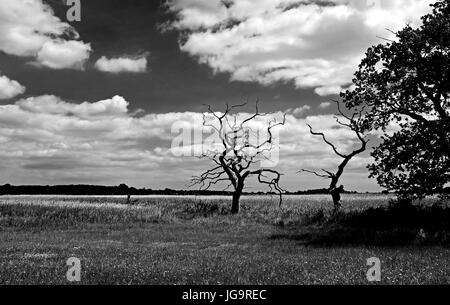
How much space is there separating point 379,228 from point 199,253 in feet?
56.8

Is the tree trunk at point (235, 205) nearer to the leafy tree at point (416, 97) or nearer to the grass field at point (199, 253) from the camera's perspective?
the grass field at point (199, 253)

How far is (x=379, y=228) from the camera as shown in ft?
108

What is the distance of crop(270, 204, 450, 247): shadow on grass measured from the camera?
26.1 meters

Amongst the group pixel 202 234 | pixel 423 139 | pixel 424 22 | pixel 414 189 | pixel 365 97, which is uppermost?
pixel 424 22

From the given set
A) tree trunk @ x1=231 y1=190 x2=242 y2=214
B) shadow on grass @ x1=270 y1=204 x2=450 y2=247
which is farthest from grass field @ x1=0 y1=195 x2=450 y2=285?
tree trunk @ x1=231 y1=190 x2=242 y2=214

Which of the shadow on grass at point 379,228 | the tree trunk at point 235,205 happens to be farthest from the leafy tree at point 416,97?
the tree trunk at point 235,205

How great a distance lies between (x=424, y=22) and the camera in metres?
29.6

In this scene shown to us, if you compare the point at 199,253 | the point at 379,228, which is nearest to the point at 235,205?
the point at 379,228

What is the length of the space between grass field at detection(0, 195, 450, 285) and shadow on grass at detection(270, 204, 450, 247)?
8.6 inches

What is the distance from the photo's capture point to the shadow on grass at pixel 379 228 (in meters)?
26.1
